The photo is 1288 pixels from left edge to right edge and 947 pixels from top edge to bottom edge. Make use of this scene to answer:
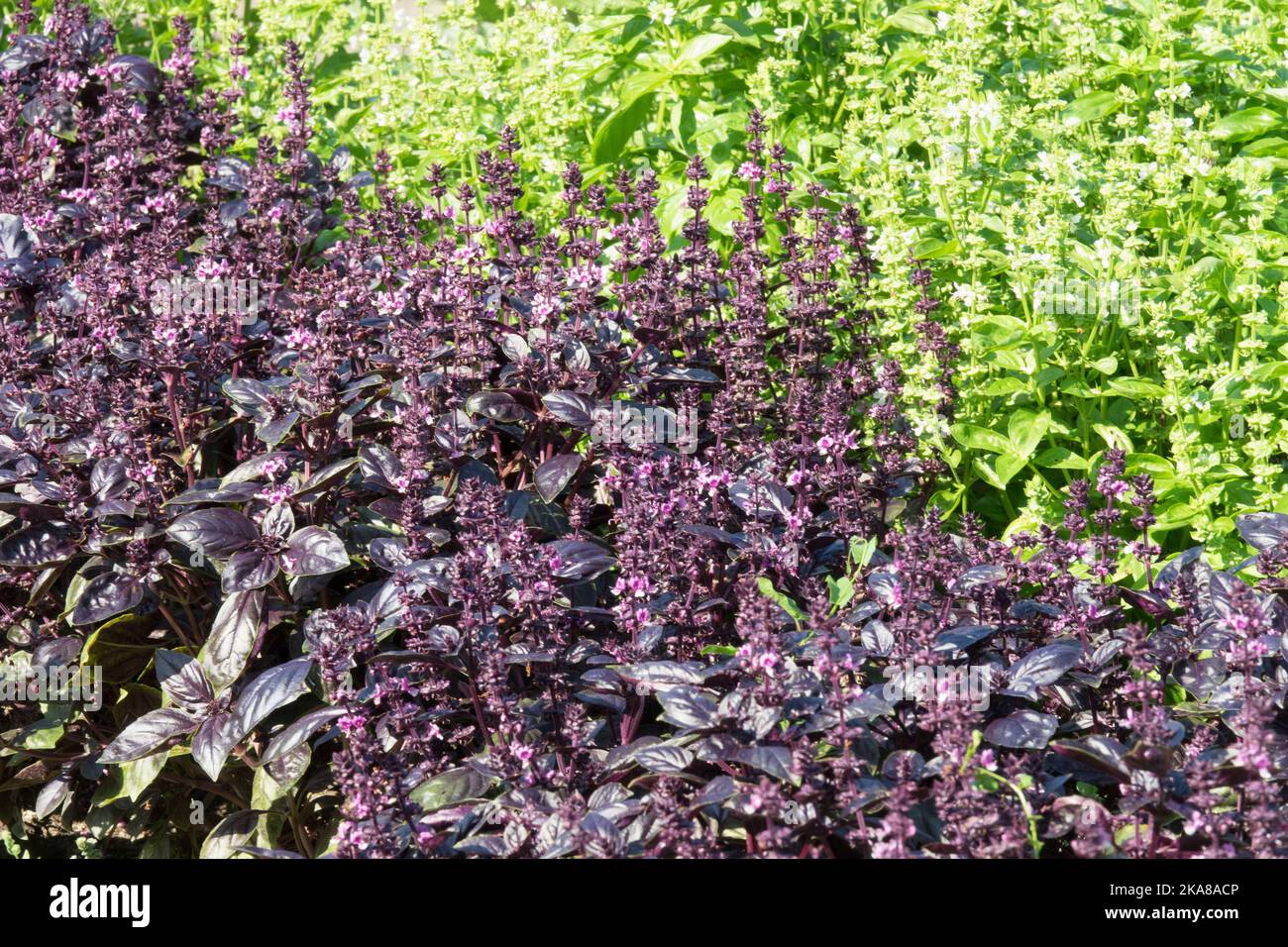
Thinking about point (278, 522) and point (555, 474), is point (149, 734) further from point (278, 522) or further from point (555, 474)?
point (555, 474)

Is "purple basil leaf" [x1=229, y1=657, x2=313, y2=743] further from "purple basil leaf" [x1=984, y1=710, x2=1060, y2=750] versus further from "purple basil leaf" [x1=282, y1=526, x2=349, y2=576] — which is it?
"purple basil leaf" [x1=984, y1=710, x2=1060, y2=750]

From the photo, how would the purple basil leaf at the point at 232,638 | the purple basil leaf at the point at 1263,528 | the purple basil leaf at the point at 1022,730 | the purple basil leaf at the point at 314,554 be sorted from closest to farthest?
the purple basil leaf at the point at 1022,730 < the purple basil leaf at the point at 314,554 < the purple basil leaf at the point at 232,638 < the purple basil leaf at the point at 1263,528

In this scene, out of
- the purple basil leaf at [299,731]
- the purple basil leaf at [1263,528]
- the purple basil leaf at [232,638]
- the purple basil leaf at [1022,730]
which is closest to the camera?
the purple basil leaf at [1022,730]

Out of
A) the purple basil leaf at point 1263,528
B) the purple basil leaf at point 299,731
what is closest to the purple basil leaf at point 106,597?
the purple basil leaf at point 299,731

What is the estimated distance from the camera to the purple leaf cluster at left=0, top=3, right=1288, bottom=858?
8.61 ft

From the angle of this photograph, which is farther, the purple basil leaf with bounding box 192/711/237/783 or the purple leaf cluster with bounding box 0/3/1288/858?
the purple basil leaf with bounding box 192/711/237/783

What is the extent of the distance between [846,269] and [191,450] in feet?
6.49

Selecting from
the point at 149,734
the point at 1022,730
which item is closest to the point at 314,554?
the point at 149,734

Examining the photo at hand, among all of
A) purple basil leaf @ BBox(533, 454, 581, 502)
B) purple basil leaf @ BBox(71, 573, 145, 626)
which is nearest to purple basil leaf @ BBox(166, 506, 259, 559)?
purple basil leaf @ BBox(71, 573, 145, 626)

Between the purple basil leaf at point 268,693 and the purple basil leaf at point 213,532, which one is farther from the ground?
the purple basil leaf at point 213,532

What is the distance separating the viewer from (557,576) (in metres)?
3.01

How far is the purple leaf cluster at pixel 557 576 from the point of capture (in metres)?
2.62

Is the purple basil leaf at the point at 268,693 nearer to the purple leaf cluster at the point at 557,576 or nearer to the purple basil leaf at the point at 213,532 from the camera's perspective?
the purple leaf cluster at the point at 557,576

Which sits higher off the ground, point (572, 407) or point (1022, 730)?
point (572, 407)
